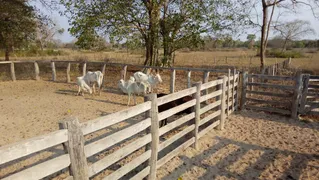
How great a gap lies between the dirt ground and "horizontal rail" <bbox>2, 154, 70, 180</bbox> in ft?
6.40

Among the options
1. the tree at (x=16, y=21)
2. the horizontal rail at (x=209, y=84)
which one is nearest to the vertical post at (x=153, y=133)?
the horizontal rail at (x=209, y=84)

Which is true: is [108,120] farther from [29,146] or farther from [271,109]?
[271,109]

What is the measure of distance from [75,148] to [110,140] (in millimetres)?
→ 504

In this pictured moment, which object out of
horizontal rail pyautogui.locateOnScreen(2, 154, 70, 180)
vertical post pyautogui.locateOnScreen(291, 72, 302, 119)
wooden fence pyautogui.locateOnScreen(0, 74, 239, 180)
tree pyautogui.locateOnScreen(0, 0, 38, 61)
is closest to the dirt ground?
wooden fence pyautogui.locateOnScreen(0, 74, 239, 180)

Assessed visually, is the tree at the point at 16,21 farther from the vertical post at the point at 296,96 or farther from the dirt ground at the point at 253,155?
the vertical post at the point at 296,96

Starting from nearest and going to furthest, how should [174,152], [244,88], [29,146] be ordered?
[29,146] < [174,152] < [244,88]

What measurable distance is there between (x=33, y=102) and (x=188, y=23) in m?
9.35

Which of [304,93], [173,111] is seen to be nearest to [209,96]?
[173,111]

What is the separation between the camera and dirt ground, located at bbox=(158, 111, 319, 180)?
365 cm

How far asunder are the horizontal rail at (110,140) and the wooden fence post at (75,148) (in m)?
0.10

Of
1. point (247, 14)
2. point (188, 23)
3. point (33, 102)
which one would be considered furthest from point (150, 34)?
point (33, 102)

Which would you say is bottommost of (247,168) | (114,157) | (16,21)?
(247,168)

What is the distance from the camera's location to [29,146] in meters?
1.74

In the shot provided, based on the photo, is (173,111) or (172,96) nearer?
(172,96)
